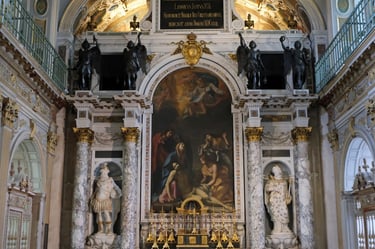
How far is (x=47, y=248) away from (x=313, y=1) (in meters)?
11.1

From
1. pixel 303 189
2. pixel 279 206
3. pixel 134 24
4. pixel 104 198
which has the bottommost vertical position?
pixel 279 206

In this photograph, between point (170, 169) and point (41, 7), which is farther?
point (41, 7)

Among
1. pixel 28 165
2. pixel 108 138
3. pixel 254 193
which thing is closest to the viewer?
pixel 28 165

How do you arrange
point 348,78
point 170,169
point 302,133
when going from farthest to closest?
1. point 170,169
2. point 302,133
3. point 348,78

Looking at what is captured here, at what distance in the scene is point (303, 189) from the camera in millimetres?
15164

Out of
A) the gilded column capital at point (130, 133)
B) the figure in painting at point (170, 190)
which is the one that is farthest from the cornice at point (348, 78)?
the gilded column capital at point (130, 133)

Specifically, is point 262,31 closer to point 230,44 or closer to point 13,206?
point 230,44

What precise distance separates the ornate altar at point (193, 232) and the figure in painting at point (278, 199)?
127 cm

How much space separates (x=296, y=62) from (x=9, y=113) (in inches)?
339

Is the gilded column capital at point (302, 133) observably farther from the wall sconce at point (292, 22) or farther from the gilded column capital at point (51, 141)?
the gilded column capital at point (51, 141)

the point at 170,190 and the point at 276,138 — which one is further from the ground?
the point at 276,138

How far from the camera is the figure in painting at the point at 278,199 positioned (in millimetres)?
15227

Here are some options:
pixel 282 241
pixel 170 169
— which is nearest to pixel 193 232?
pixel 170 169

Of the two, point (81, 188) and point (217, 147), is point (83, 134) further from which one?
point (217, 147)
